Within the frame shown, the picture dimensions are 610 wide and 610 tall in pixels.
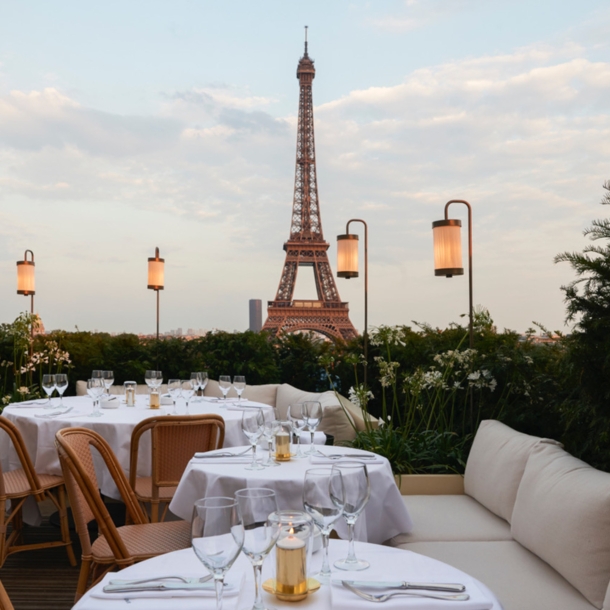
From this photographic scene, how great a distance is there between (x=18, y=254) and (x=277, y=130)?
774 cm

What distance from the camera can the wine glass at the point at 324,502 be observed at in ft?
4.14

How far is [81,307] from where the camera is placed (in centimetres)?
1004

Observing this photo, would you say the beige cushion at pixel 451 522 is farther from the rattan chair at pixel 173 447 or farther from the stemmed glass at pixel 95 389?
the stemmed glass at pixel 95 389

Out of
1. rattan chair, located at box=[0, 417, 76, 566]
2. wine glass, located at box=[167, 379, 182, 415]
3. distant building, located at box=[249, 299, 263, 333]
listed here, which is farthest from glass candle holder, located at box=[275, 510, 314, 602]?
distant building, located at box=[249, 299, 263, 333]

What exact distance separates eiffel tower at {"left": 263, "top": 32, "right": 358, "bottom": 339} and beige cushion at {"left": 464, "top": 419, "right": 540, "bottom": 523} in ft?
42.0

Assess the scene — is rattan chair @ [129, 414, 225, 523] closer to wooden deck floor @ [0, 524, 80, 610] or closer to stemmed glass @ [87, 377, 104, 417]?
wooden deck floor @ [0, 524, 80, 610]

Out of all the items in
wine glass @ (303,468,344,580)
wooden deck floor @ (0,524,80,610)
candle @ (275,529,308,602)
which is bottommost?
wooden deck floor @ (0,524,80,610)

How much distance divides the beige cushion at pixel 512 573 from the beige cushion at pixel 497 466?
298mm

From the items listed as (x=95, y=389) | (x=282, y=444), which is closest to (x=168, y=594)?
(x=282, y=444)

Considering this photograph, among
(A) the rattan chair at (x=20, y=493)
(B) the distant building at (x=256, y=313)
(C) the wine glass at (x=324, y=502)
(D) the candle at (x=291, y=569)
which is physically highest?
(B) the distant building at (x=256, y=313)

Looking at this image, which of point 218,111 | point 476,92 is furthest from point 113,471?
point 218,111

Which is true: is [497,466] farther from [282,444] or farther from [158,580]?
[158,580]

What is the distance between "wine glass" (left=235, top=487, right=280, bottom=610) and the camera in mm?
1020

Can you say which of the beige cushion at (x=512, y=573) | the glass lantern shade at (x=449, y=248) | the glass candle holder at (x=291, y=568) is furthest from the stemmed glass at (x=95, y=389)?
the glass candle holder at (x=291, y=568)
